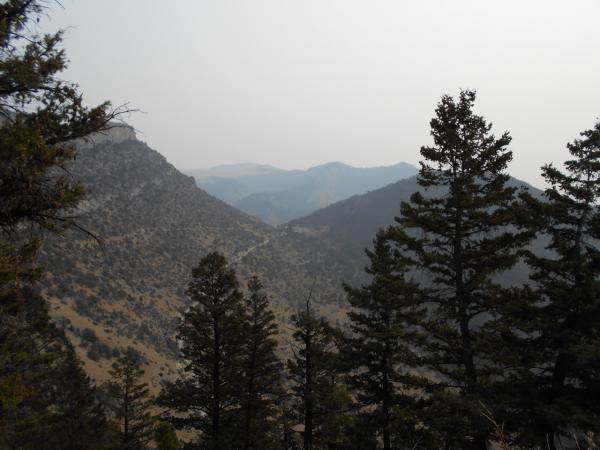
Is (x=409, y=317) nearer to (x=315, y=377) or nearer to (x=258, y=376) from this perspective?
(x=315, y=377)

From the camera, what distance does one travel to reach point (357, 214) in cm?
13888

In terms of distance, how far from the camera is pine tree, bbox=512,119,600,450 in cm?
1052

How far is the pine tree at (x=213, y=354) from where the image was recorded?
1795cm

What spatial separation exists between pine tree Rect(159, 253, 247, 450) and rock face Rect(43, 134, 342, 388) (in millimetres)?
13211

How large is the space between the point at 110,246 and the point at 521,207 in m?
66.4

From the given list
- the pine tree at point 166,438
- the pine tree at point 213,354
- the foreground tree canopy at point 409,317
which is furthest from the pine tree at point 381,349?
the pine tree at point 166,438

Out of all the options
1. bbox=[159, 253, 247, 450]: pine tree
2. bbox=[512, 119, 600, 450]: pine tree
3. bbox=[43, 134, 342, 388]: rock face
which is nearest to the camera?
bbox=[512, 119, 600, 450]: pine tree

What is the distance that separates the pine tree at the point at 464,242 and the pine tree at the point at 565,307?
920 mm

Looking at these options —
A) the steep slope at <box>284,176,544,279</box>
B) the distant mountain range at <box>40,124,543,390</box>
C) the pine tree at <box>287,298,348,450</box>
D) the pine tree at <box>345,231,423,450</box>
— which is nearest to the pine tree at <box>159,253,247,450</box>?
the pine tree at <box>287,298,348,450</box>

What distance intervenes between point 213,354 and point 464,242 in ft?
40.3

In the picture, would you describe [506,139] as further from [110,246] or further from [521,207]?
[110,246]

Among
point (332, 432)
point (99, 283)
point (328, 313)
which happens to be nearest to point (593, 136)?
point (332, 432)

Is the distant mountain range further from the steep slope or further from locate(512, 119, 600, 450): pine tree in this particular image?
locate(512, 119, 600, 450): pine tree

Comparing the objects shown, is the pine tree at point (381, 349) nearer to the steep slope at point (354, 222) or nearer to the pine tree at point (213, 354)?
the pine tree at point (213, 354)
